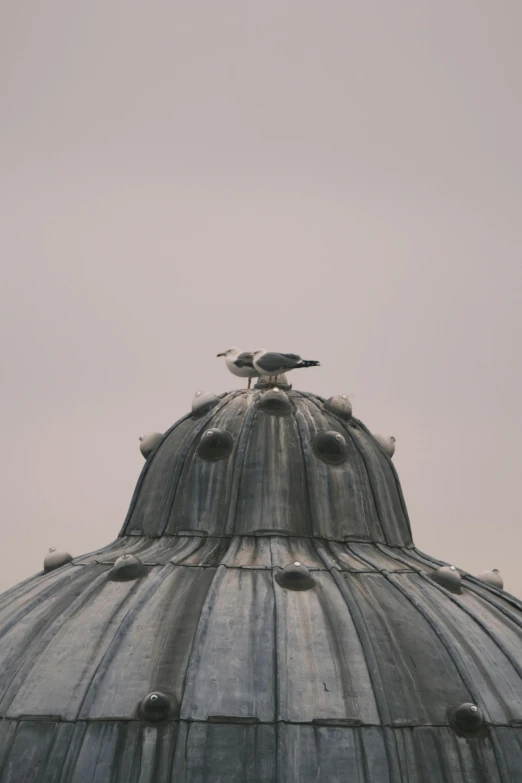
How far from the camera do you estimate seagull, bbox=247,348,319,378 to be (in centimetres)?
3097

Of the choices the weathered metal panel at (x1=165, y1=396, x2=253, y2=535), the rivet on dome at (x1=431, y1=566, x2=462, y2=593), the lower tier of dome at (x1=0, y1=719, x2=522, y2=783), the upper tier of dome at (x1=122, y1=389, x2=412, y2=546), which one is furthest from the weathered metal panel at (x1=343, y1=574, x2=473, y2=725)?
the weathered metal panel at (x1=165, y1=396, x2=253, y2=535)

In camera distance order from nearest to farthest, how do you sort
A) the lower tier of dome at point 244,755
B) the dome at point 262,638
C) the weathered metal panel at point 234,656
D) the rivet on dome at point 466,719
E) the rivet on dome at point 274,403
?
the lower tier of dome at point 244,755 < the dome at point 262,638 < the weathered metal panel at point 234,656 < the rivet on dome at point 466,719 < the rivet on dome at point 274,403

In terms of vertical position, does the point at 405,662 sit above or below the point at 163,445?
Answer: below

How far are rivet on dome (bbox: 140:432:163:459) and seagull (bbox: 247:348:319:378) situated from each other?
341 cm

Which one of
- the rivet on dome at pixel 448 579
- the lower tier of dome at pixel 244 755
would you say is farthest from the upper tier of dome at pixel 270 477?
the lower tier of dome at pixel 244 755

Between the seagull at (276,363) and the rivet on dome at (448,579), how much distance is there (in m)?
5.77

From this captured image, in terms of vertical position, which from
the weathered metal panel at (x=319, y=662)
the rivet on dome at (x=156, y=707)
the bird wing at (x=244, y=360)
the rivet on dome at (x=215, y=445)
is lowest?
the rivet on dome at (x=156, y=707)

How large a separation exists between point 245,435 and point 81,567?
16.5ft

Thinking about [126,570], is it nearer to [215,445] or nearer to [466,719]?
[215,445]

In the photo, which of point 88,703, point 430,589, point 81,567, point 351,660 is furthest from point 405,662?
point 81,567

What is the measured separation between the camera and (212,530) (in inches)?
1166

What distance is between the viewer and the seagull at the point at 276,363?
102 ft

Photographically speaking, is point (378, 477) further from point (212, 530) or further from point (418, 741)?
point (418, 741)

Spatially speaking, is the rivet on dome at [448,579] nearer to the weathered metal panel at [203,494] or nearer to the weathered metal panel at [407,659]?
the weathered metal panel at [407,659]
